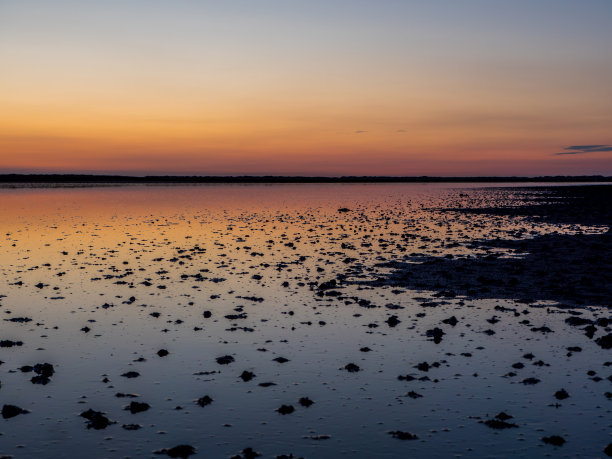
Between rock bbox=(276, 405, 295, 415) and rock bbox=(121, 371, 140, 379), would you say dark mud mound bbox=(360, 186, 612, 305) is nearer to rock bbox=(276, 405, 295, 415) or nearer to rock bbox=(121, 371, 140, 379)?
rock bbox=(276, 405, 295, 415)

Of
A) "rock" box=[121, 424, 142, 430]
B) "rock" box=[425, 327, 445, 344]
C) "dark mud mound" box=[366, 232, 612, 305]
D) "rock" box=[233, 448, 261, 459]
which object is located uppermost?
"dark mud mound" box=[366, 232, 612, 305]

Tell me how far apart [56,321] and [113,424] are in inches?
329

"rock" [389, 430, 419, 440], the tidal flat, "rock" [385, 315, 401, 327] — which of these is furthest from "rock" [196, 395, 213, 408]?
"rock" [385, 315, 401, 327]

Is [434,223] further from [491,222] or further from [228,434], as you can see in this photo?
[228,434]

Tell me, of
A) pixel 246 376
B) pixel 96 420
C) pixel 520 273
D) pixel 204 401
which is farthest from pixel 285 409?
pixel 520 273

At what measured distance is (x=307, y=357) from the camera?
13961 millimetres

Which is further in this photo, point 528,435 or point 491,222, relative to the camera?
point 491,222

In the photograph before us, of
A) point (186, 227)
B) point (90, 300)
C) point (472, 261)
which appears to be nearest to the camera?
point (90, 300)

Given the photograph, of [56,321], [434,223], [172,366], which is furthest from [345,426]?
[434,223]

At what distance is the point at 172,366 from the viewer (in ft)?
43.5

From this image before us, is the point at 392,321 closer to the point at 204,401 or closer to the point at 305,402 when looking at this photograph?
the point at 305,402

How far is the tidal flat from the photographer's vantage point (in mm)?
9656

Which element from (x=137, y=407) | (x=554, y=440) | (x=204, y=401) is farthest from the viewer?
(x=204, y=401)

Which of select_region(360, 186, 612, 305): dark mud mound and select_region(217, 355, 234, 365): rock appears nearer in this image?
select_region(217, 355, 234, 365): rock
